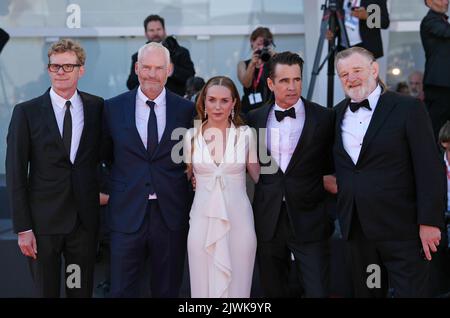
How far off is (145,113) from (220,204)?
0.66 m

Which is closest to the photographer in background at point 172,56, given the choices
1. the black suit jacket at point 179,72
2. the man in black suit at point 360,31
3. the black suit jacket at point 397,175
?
the black suit jacket at point 179,72

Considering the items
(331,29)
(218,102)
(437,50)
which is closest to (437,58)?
(437,50)

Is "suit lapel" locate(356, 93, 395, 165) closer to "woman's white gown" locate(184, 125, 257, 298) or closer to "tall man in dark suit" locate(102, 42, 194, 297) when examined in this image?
"woman's white gown" locate(184, 125, 257, 298)

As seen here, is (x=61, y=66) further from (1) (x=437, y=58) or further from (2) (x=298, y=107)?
→ (1) (x=437, y=58)

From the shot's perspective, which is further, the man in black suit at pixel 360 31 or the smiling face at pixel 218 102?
the man in black suit at pixel 360 31

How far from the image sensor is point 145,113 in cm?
418

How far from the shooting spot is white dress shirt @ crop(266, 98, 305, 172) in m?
4.08

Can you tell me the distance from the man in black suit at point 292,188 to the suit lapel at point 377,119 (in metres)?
0.30

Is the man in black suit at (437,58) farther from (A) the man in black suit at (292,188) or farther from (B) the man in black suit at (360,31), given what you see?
(A) the man in black suit at (292,188)

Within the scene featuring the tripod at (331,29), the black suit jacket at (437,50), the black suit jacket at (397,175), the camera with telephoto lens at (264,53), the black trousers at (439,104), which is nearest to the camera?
the black suit jacket at (397,175)

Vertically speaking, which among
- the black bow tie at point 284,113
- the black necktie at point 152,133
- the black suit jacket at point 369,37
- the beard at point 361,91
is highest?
the black suit jacket at point 369,37

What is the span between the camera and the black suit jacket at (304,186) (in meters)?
4.05
